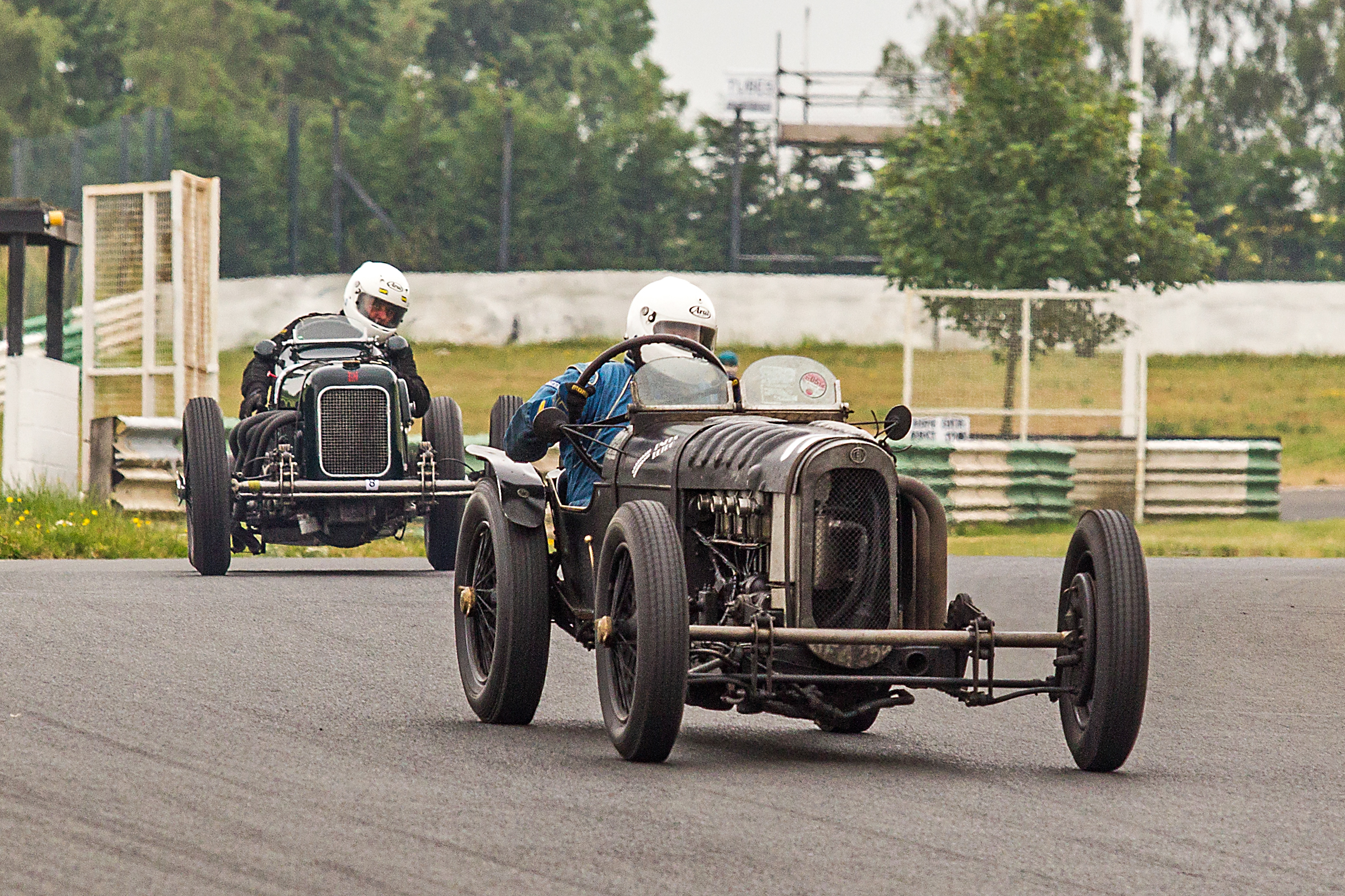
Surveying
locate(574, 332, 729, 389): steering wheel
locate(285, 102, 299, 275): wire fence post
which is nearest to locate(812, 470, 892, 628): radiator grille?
locate(574, 332, 729, 389): steering wheel

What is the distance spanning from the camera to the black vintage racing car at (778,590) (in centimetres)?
659

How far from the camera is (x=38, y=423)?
17.8 meters

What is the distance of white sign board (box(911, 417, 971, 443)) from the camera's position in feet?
71.7

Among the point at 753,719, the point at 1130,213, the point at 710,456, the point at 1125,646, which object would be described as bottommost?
the point at 753,719

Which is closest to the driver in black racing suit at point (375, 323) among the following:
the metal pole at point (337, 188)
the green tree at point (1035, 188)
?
the green tree at point (1035, 188)

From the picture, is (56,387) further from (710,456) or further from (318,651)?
(710,456)

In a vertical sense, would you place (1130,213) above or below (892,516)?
above

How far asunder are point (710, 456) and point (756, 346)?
32398mm

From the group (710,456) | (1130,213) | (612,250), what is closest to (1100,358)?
(1130,213)

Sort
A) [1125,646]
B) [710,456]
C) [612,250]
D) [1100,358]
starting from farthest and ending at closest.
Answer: [612,250], [1100,358], [710,456], [1125,646]

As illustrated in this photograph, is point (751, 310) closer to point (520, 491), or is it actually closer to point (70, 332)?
point (70, 332)

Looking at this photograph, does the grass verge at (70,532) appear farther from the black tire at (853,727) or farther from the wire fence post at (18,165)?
the wire fence post at (18,165)

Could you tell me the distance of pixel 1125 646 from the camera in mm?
6625

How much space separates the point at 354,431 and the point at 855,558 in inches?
301
